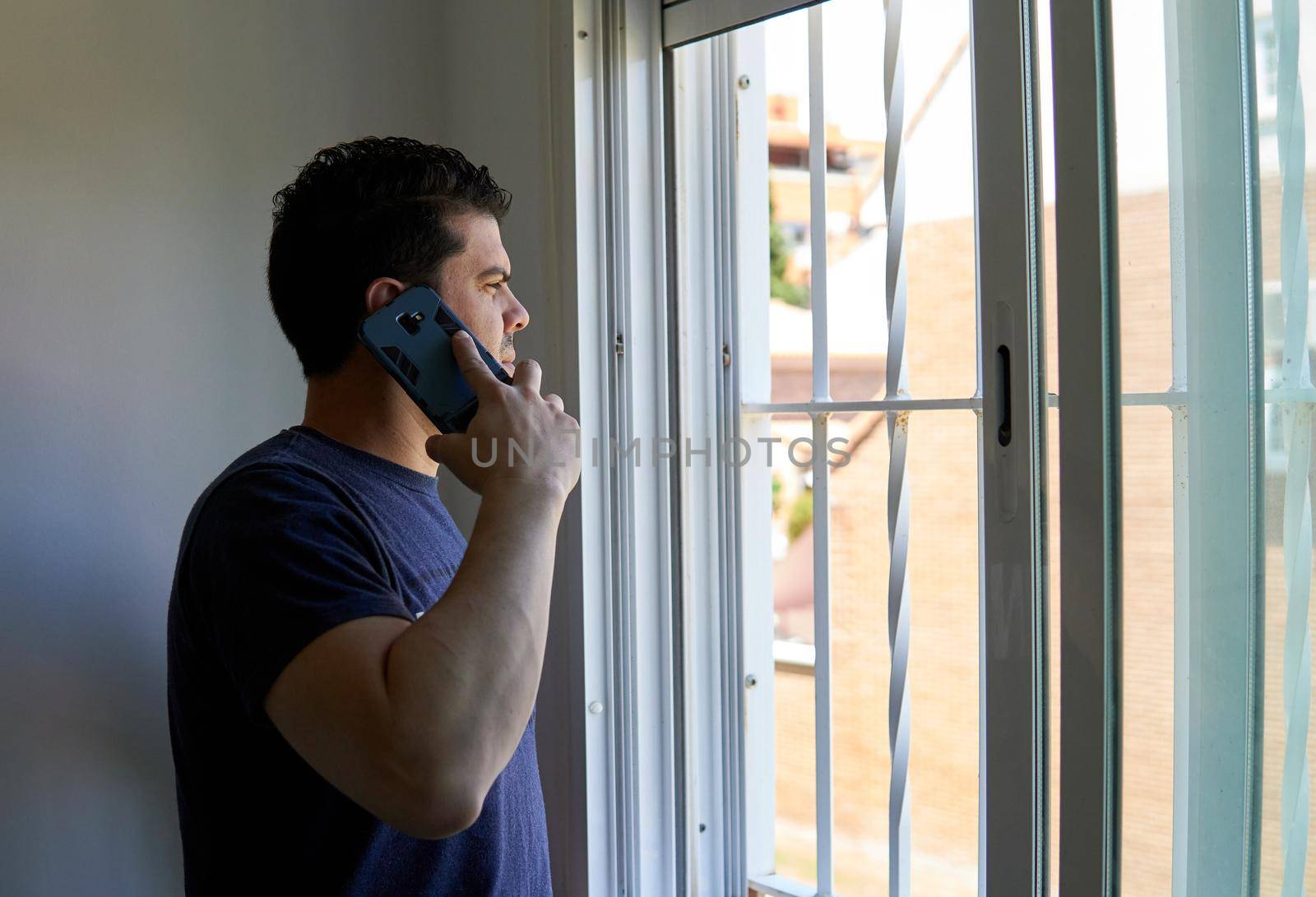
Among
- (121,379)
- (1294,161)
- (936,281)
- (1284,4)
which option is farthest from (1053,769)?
(936,281)

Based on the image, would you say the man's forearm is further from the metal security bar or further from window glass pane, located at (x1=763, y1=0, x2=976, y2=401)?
window glass pane, located at (x1=763, y1=0, x2=976, y2=401)

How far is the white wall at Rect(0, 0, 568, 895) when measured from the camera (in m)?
1.16

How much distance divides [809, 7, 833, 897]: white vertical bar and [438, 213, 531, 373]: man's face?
0.46 meters

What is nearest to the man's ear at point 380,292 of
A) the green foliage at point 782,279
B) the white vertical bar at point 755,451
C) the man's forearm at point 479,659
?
the man's forearm at point 479,659

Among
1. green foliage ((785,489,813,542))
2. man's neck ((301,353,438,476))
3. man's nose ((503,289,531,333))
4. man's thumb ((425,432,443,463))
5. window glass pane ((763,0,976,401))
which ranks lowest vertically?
green foliage ((785,489,813,542))

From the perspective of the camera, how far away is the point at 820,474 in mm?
1375

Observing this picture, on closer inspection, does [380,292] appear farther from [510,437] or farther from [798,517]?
[798,517]

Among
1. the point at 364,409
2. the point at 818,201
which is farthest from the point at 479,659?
the point at 818,201

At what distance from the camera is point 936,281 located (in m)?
5.29

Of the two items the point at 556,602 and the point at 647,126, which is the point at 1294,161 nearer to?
the point at 647,126

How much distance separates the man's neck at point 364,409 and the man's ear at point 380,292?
0.17ft

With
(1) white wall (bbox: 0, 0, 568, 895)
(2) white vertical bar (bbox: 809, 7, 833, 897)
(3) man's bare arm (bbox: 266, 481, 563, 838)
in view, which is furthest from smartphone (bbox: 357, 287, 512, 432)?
(2) white vertical bar (bbox: 809, 7, 833, 897)

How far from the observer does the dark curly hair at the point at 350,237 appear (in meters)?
1.04

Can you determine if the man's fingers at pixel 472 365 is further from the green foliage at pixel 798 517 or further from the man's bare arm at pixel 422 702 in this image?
the green foliage at pixel 798 517
